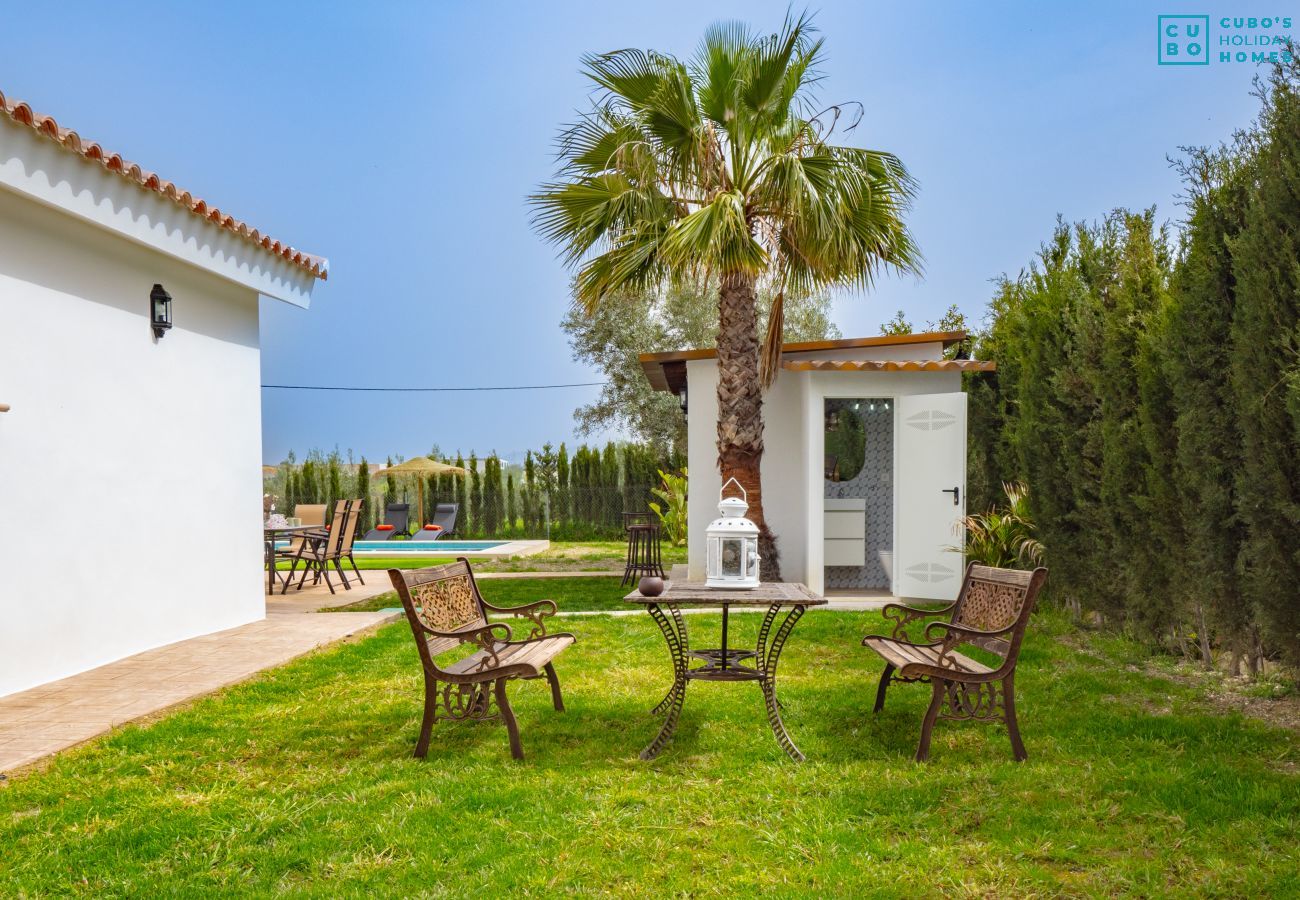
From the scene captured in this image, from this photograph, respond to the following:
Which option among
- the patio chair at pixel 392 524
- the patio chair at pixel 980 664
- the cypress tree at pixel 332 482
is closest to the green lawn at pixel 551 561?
the patio chair at pixel 392 524

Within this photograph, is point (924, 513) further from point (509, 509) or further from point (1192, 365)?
point (509, 509)

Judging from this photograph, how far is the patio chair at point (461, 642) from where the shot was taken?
13.5 ft

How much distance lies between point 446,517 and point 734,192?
14.1m

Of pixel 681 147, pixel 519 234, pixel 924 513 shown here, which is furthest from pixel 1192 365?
pixel 519 234

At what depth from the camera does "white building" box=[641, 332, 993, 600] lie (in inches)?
352

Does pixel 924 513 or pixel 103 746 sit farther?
pixel 924 513

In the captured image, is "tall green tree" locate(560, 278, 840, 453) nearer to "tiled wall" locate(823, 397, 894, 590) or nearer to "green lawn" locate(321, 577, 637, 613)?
"tiled wall" locate(823, 397, 894, 590)

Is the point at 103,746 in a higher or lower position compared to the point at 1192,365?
lower

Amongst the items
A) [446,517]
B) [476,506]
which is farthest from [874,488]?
[476,506]

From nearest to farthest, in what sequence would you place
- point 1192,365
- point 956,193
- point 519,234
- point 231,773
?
point 231,773, point 1192,365, point 956,193, point 519,234

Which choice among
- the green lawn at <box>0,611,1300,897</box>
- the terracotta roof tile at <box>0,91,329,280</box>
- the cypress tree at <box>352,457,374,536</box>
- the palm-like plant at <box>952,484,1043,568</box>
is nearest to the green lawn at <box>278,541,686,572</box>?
the cypress tree at <box>352,457,374,536</box>

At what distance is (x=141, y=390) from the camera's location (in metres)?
6.55

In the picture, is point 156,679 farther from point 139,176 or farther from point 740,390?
point 740,390

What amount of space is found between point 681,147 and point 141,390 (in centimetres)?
545
